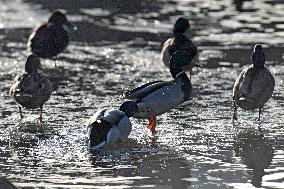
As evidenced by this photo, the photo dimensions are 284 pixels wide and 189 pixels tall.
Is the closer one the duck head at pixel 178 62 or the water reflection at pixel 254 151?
the water reflection at pixel 254 151

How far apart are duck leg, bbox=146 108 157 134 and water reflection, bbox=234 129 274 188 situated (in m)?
1.13

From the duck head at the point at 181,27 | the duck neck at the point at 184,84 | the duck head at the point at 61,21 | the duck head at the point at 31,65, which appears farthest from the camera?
the duck head at the point at 61,21

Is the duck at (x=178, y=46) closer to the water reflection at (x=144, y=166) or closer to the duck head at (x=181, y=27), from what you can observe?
the duck head at (x=181, y=27)

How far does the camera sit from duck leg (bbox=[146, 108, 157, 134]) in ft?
39.8

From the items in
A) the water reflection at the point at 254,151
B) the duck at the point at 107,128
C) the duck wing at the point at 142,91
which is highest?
the duck wing at the point at 142,91

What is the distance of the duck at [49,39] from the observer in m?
18.3

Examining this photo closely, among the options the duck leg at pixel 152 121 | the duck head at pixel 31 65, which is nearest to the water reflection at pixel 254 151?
the duck leg at pixel 152 121

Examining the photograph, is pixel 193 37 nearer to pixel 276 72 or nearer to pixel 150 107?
pixel 276 72

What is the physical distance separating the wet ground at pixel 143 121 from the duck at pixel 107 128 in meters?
0.15

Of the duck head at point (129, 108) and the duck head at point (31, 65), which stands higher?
the duck head at point (31, 65)

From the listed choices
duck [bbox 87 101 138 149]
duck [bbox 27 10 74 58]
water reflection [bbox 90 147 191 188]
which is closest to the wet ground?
water reflection [bbox 90 147 191 188]

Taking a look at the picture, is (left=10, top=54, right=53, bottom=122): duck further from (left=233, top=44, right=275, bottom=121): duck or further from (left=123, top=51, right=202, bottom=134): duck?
(left=233, top=44, right=275, bottom=121): duck

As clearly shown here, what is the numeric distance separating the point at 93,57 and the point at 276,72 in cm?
398

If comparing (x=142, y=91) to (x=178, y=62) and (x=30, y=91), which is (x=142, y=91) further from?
(x=30, y=91)
